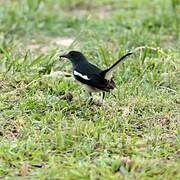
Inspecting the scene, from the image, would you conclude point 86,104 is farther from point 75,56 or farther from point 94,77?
point 75,56

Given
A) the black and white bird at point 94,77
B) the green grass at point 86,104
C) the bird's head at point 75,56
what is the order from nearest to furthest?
the green grass at point 86,104, the black and white bird at point 94,77, the bird's head at point 75,56

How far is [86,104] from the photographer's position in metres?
6.15

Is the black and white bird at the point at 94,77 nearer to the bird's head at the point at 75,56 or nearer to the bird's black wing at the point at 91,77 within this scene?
the bird's black wing at the point at 91,77

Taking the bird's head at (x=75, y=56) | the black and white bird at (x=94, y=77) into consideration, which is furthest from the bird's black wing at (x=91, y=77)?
the bird's head at (x=75, y=56)

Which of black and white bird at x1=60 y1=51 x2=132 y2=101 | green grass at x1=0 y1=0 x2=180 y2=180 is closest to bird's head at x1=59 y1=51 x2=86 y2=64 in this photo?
black and white bird at x1=60 y1=51 x2=132 y2=101

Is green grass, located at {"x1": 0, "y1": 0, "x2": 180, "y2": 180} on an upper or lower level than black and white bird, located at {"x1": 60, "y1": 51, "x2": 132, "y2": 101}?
lower

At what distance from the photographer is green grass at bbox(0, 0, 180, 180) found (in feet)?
16.2

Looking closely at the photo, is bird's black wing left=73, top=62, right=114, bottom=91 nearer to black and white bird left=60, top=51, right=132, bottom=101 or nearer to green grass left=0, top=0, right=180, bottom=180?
black and white bird left=60, top=51, right=132, bottom=101

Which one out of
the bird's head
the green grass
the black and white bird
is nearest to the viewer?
the green grass

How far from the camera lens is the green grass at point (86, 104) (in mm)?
4934

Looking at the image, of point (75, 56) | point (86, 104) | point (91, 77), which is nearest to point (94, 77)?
point (91, 77)

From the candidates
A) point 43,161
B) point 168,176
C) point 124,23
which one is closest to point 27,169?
point 43,161

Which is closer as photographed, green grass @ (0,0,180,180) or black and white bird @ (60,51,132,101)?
green grass @ (0,0,180,180)

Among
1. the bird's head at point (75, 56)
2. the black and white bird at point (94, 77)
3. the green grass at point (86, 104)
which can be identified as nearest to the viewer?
the green grass at point (86, 104)
